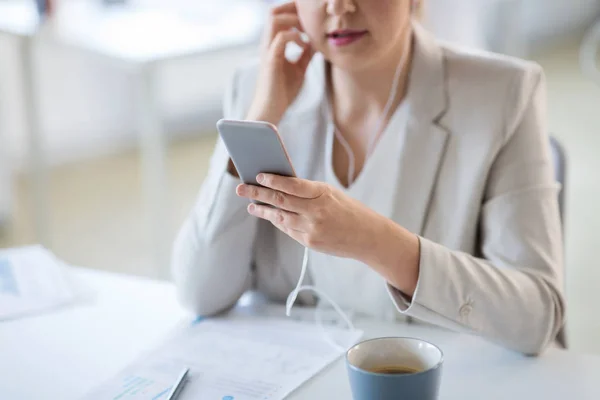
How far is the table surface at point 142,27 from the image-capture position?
2359mm

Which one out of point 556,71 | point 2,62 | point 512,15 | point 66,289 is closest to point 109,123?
point 2,62

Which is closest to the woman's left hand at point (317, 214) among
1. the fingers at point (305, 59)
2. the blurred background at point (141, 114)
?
the fingers at point (305, 59)

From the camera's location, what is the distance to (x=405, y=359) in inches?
34.0

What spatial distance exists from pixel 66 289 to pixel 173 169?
2726 mm

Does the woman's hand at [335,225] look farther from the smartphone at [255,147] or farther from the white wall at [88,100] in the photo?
the white wall at [88,100]

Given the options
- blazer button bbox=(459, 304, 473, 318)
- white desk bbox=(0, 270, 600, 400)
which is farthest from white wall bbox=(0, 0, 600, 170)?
blazer button bbox=(459, 304, 473, 318)

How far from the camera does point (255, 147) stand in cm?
91

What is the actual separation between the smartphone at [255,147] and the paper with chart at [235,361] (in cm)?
24

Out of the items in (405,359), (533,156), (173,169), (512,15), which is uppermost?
(512,15)

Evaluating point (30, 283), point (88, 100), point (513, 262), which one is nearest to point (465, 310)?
point (513, 262)

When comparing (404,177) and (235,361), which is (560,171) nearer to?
(404,177)

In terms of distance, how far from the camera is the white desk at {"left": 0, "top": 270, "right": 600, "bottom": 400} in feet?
3.17

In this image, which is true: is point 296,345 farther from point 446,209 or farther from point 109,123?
point 109,123

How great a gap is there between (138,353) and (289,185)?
1.16 ft
